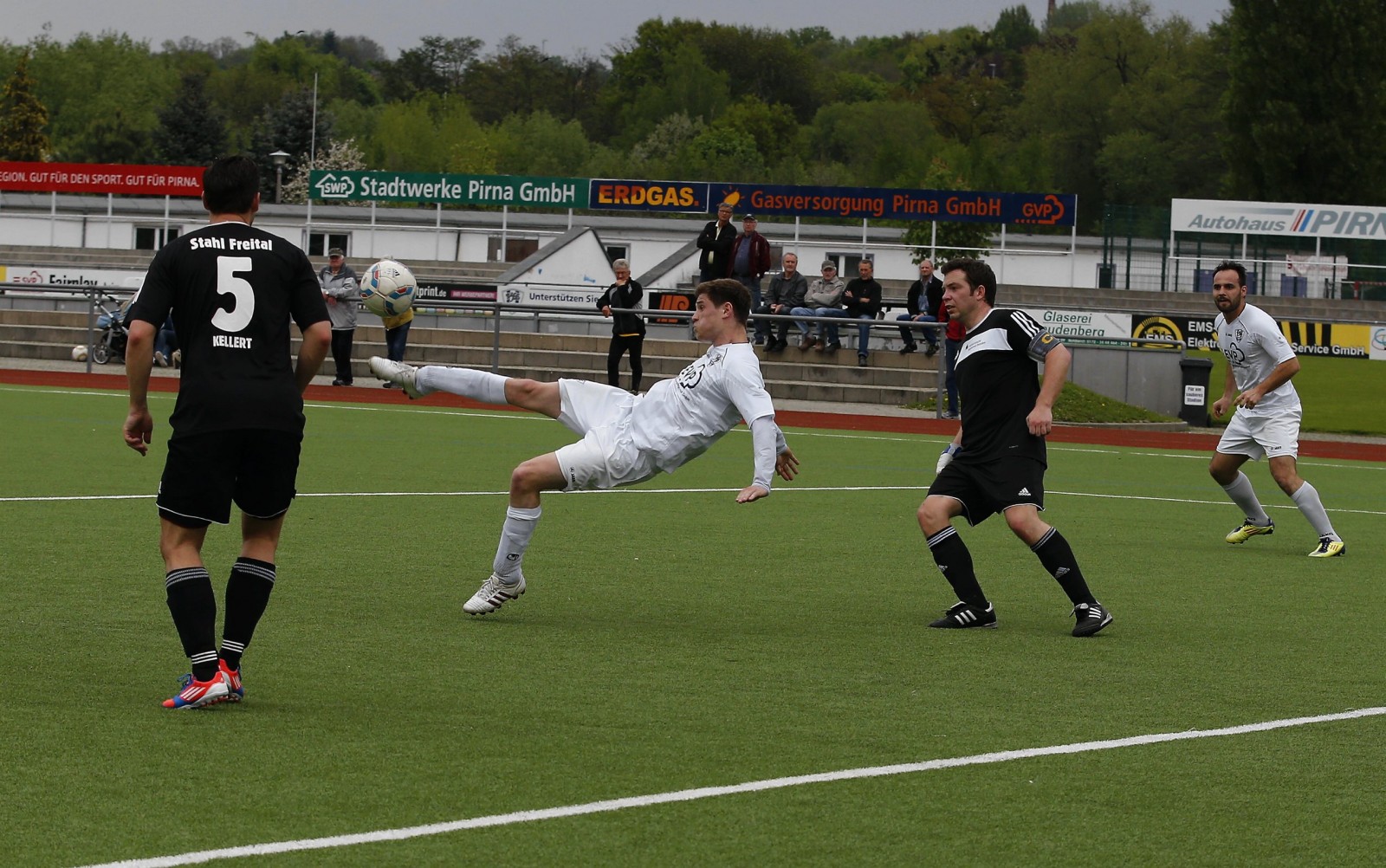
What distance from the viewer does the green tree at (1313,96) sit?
69.3 meters

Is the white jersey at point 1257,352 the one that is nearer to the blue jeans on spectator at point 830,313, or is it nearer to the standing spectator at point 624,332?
the standing spectator at point 624,332

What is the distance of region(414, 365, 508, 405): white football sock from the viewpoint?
26.1 feet

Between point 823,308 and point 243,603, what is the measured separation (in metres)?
22.0

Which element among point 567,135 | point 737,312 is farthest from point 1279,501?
point 567,135

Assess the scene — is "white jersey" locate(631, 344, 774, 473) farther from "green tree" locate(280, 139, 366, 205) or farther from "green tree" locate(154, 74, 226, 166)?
"green tree" locate(154, 74, 226, 166)

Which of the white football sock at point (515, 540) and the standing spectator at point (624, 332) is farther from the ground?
the standing spectator at point (624, 332)

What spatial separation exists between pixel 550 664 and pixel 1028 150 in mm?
109545

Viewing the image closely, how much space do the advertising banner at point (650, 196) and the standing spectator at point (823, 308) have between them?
2024 cm

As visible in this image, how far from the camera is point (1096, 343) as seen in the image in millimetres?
26969

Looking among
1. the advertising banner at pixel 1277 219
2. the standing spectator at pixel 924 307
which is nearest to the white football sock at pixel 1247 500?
the standing spectator at pixel 924 307

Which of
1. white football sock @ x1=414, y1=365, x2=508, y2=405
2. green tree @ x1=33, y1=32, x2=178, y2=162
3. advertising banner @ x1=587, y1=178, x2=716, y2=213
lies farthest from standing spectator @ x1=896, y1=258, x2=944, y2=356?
green tree @ x1=33, y1=32, x2=178, y2=162

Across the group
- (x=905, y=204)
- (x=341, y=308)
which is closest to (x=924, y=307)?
(x=341, y=308)

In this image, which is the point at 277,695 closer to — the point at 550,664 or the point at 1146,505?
the point at 550,664

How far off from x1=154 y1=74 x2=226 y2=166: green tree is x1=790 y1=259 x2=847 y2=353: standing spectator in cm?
7390
